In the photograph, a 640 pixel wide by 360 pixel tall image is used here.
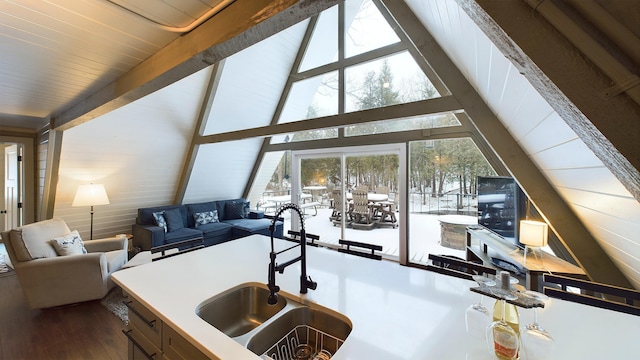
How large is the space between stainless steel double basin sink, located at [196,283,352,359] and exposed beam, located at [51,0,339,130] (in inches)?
51.0

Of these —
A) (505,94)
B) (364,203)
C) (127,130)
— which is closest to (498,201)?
(505,94)

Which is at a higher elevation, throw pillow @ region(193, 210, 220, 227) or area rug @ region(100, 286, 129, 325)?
throw pillow @ region(193, 210, 220, 227)

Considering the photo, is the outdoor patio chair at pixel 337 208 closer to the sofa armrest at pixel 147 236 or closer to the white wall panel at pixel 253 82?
the white wall panel at pixel 253 82

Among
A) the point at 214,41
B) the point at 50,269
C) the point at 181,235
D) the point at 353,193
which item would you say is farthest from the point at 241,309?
the point at 181,235

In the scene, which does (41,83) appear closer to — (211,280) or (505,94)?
(211,280)

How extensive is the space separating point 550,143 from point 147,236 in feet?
16.7

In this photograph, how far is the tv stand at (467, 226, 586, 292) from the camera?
1.96 meters

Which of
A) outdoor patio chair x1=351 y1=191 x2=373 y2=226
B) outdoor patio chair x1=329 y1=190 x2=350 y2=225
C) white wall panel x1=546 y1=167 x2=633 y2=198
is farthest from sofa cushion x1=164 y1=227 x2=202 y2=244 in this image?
white wall panel x1=546 y1=167 x2=633 y2=198

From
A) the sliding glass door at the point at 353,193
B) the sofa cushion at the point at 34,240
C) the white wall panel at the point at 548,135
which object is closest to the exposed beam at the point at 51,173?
the sofa cushion at the point at 34,240

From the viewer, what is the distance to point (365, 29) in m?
4.01

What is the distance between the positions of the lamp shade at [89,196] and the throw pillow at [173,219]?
978 millimetres

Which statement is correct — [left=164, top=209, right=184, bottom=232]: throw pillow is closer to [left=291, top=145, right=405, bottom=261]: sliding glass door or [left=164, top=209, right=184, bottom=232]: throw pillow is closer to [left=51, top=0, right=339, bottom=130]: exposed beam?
[left=291, top=145, right=405, bottom=261]: sliding glass door

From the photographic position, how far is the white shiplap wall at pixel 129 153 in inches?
138

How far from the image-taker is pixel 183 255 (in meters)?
1.89
